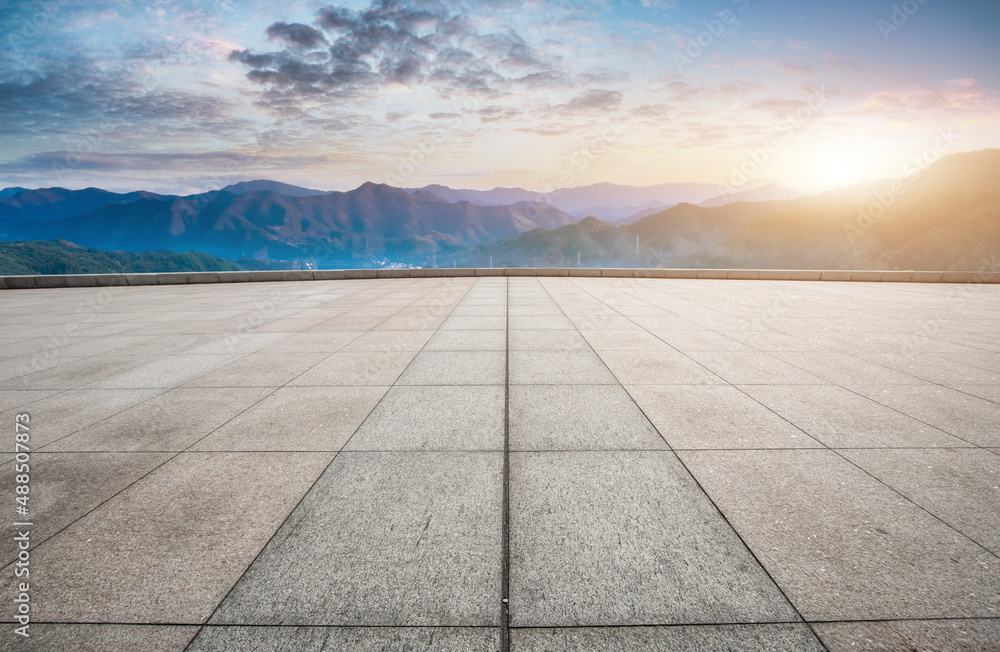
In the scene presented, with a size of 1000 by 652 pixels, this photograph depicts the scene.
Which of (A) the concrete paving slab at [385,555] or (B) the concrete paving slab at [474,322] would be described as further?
(B) the concrete paving slab at [474,322]

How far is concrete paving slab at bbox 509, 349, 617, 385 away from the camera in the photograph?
5.41m

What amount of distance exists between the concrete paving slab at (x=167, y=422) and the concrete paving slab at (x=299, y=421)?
0.21 meters

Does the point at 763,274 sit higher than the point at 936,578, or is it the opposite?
the point at 763,274

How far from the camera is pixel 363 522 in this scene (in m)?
2.73

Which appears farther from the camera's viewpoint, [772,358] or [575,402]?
[772,358]

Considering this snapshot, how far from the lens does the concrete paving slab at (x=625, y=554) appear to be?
2072mm

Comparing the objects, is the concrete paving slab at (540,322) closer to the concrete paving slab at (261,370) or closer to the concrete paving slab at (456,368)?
the concrete paving slab at (456,368)

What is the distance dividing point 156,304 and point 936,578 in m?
17.1

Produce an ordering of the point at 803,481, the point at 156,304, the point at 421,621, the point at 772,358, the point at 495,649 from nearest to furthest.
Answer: the point at 495,649 < the point at 421,621 < the point at 803,481 < the point at 772,358 < the point at 156,304

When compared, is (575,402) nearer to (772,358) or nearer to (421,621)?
(421,621)

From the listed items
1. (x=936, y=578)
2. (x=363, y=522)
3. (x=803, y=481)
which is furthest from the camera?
(x=803, y=481)

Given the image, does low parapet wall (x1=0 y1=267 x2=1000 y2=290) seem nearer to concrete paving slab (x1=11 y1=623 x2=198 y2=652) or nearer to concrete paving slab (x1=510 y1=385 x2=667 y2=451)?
concrete paving slab (x1=510 y1=385 x2=667 y2=451)

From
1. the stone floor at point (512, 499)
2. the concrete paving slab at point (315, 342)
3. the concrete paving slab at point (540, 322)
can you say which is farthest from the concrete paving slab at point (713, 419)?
the concrete paving slab at point (315, 342)

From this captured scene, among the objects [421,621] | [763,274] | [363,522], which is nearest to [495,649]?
[421,621]
